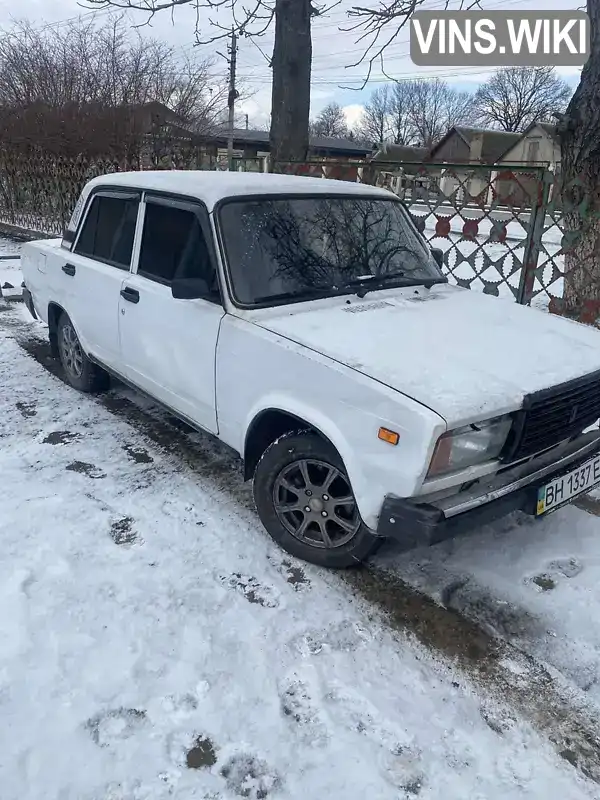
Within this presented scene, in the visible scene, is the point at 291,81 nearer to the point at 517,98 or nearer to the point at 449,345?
the point at 449,345

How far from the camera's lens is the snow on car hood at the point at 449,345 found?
2.63m

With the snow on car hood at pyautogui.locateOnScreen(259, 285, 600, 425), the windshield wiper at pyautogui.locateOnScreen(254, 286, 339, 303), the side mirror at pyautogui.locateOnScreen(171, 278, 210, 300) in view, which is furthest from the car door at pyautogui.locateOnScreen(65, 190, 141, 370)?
the snow on car hood at pyautogui.locateOnScreen(259, 285, 600, 425)

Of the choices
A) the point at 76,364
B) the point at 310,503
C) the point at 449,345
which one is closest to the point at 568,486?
the point at 449,345

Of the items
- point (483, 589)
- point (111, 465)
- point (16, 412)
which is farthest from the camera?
point (16, 412)

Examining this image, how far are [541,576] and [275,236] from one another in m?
2.33

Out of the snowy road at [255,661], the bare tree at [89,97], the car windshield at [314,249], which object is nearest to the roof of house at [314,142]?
the bare tree at [89,97]

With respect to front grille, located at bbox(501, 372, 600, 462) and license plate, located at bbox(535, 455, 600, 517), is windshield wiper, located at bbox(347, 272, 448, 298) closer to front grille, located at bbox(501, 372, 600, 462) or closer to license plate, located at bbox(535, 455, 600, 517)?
front grille, located at bbox(501, 372, 600, 462)

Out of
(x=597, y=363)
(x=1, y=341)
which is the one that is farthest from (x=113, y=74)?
(x=597, y=363)

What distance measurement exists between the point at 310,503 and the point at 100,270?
8.35 feet

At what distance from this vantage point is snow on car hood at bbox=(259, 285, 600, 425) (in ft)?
8.62

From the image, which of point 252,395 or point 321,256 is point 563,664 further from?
point 321,256

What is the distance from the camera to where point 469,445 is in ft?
8.74

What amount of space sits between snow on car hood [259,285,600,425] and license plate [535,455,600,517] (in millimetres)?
510

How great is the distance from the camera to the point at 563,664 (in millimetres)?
2664
